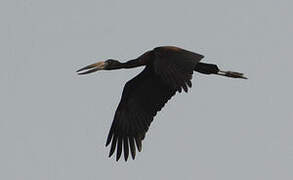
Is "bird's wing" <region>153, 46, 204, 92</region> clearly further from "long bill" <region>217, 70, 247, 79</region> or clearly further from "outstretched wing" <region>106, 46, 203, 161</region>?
"long bill" <region>217, 70, 247, 79</region>

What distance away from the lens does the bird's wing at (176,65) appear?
14.7 metres

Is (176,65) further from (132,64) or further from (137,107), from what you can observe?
(137,107)

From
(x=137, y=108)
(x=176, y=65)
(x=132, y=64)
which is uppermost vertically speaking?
(x=132, y=64)

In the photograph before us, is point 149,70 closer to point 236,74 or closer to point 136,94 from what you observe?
point 136,94

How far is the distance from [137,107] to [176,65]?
278 centimetres

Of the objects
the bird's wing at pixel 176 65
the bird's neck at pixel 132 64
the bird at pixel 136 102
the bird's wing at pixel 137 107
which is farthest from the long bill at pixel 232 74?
the bird's wing at pixel 176 65

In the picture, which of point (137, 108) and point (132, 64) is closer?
point (132, 64)

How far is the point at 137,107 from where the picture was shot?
1780 centimetres

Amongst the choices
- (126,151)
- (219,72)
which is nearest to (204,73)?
(219,72)

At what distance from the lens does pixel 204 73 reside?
17703 millimetres

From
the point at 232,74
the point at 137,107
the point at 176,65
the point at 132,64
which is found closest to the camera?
the point at 176,65

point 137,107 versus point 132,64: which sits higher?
point 132,64

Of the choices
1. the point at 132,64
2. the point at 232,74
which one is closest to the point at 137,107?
the point at 132,64

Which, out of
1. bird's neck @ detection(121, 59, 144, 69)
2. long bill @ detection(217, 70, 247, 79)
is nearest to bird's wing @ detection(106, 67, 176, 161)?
bird's neck @ detection(121, 59, 144, 69)
